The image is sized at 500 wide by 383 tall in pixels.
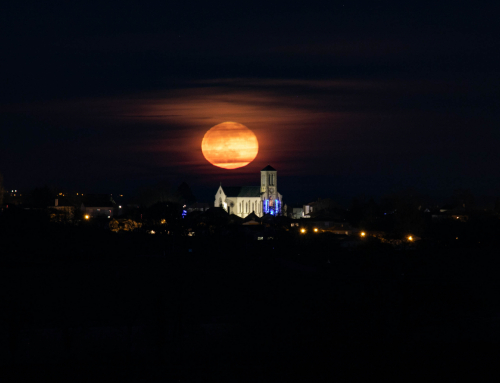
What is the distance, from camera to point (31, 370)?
18.8 meters

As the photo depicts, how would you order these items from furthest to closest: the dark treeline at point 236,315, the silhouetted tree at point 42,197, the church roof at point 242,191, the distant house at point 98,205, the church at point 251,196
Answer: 1. the church roof at point 242,191
2. the church at point 251,196
3. the distant house at point 98,205
4. the silhouetted tree at point 42,197
5. the dark treeline at point 236,315

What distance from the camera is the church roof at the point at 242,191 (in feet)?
477

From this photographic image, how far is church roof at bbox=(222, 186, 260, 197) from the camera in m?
145

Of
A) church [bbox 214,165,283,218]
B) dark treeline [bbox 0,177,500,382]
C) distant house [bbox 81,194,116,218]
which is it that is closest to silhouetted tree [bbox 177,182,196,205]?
church [bbox 214,165,283,218]

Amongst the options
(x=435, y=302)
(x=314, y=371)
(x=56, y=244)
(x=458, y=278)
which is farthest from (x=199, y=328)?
(x=56, y=244)

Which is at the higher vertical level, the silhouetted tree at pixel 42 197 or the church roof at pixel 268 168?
the church roof at pixel 268 168

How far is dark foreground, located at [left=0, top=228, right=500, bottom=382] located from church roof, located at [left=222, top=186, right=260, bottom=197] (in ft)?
356

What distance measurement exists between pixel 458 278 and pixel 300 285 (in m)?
9.15

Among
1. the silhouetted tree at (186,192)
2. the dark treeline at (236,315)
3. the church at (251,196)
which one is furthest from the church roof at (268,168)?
the dark treeline at (236,315)

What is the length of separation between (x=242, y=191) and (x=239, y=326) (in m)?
124

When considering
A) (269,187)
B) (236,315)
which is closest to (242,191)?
(269,187)

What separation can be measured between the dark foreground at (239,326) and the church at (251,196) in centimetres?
10577

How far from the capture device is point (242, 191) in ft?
480

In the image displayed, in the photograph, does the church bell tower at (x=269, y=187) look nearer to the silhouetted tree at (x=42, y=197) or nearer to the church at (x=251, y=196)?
the church at (x=251, y=196)
